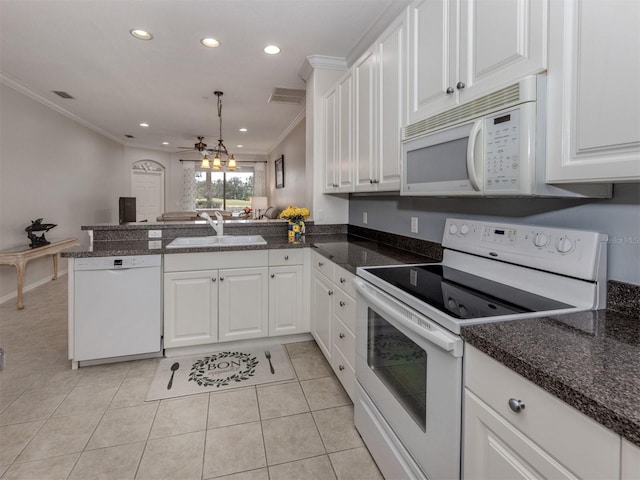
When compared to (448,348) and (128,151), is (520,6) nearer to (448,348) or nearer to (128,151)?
(448,348)

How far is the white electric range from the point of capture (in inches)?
42.9

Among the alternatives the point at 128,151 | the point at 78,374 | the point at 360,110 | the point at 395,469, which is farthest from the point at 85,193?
the point at 395,469

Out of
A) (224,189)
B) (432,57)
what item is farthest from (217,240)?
(224,189)

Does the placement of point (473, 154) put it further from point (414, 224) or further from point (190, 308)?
point (190, 308)

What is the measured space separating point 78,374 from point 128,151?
7.19 metres

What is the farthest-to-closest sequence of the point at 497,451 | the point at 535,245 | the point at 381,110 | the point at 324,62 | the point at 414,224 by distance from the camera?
1. the point at 324,62
2. the point at 414,224
3. the point at 381,110
4. the point at 535,245
5. the point at 497,451

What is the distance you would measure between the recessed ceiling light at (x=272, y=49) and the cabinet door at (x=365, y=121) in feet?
3.09

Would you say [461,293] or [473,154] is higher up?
[473,154]

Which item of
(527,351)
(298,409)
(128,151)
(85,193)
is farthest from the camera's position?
(128,151)

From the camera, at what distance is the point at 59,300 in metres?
4.09

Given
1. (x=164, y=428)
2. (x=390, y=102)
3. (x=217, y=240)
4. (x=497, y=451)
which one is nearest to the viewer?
(x=497, y=451)

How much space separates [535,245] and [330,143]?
2075mm

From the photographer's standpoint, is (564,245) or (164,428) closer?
(564,245)

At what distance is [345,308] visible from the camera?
2.06 metres
